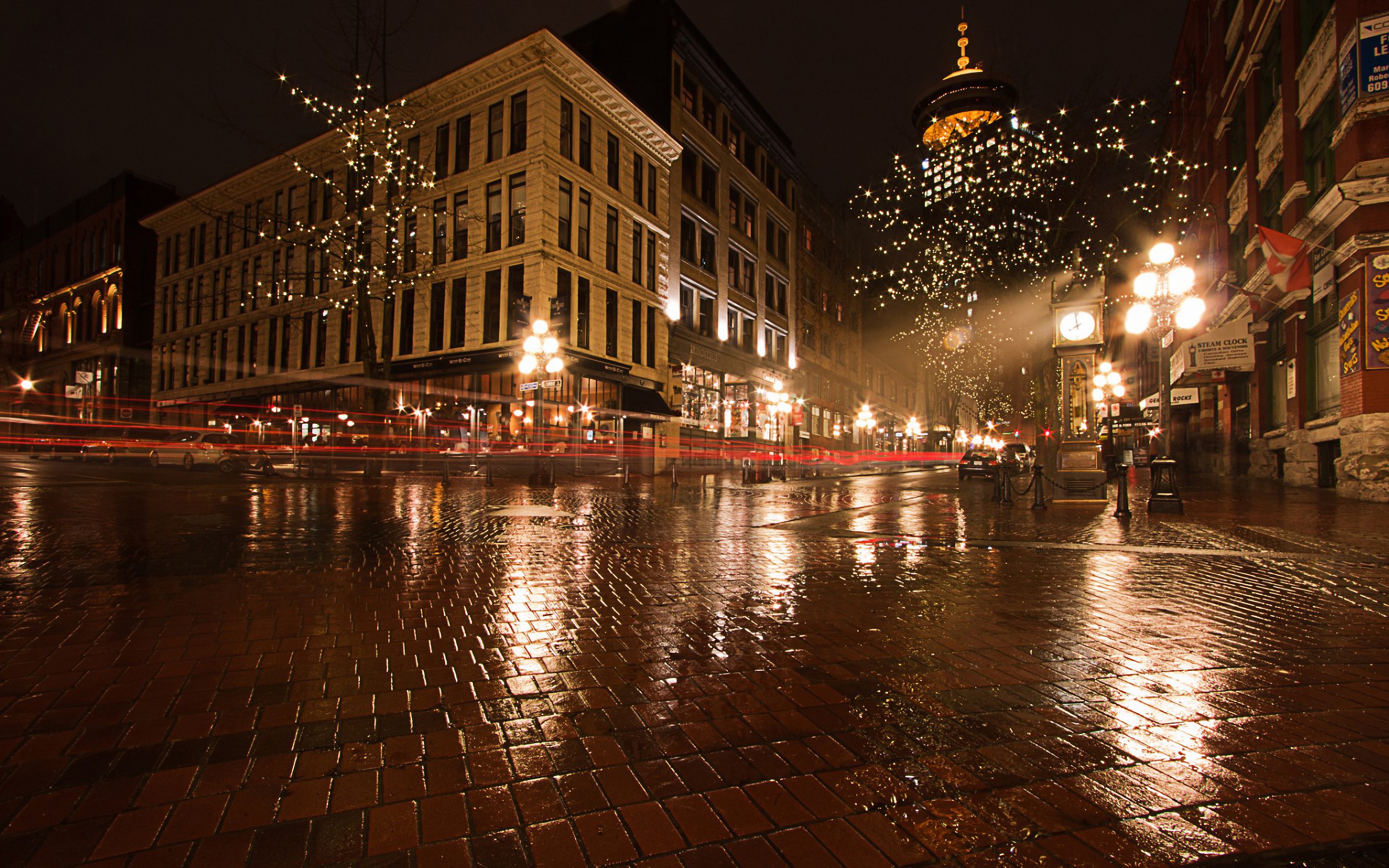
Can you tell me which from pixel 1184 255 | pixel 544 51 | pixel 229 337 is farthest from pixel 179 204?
pixel 1184 255

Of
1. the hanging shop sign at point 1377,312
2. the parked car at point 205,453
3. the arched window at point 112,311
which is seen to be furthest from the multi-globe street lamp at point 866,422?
the arched window at point 112,311

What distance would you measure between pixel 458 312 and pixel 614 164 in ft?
34.0

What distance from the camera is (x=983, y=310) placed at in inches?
964

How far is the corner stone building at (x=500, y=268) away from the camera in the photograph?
88.9ft

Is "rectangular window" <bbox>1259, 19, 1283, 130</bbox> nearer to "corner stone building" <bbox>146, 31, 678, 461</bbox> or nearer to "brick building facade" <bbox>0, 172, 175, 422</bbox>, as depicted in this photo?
"corner stone building" <bbox>146, 31, 678, 461</bbox>

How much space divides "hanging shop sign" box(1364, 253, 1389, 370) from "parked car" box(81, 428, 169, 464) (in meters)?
36.3

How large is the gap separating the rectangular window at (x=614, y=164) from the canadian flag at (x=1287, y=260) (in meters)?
24.5

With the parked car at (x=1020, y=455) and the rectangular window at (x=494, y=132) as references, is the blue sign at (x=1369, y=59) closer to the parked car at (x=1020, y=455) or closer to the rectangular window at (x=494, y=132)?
the parked car at (x=1020, y=455)

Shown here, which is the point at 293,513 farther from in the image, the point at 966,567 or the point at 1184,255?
A: the point at 1184,255

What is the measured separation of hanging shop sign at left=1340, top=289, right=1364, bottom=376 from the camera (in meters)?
12.8

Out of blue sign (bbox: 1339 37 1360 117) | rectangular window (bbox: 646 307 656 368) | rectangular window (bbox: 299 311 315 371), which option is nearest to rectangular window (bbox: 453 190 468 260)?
rectangular window (bbox: 646 307 656 368)

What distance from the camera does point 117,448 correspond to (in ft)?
91.9

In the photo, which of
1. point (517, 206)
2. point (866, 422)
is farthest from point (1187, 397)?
point (866, 422)

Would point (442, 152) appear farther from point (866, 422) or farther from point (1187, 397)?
point (866, 422)
